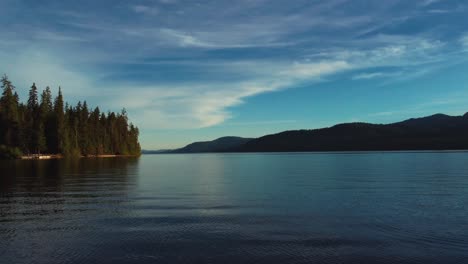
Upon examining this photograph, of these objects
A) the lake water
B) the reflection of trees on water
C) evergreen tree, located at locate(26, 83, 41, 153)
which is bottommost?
the lake water

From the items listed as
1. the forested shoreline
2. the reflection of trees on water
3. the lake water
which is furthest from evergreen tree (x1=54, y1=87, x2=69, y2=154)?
the lake water

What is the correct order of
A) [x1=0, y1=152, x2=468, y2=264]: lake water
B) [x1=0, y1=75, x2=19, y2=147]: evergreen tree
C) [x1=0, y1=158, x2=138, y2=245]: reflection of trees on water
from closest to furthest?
[x1=0, y1=152, x2=468, y2=264]: lake water
[x1=0, y1=158, x2=138, y2=245]: reflection of trees on water
[x1=0, y1=75, x2=19, y2=147]: evergreen tree

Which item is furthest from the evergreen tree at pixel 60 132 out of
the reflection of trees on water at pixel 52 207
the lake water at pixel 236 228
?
the lake water at pixel 236 228

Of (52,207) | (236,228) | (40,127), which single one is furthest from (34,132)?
(236,228)

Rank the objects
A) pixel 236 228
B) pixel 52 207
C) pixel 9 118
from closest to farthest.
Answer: pixel 236 228
pixel 52 207
pixel 9 118

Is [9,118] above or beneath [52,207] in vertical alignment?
above

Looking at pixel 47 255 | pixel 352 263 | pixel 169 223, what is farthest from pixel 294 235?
pixel 47 255

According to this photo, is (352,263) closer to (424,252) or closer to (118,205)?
(424,252)

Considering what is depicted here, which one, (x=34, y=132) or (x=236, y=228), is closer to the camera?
(x=236, y=228)

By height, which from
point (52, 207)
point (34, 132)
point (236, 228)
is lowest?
point (236, 228)

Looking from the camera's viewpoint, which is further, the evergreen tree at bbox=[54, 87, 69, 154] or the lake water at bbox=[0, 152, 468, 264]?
the evergreen tree at bbox=[54, 87, 69, 154]

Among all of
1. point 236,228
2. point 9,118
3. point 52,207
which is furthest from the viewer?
point 9,118

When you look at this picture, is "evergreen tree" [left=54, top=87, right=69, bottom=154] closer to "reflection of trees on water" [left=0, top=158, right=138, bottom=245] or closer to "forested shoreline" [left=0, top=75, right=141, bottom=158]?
"forested shoreline" [left=0, top=75, right=141, bottom=158]

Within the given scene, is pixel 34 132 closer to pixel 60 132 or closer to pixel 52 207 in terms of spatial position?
pixel 60 132
